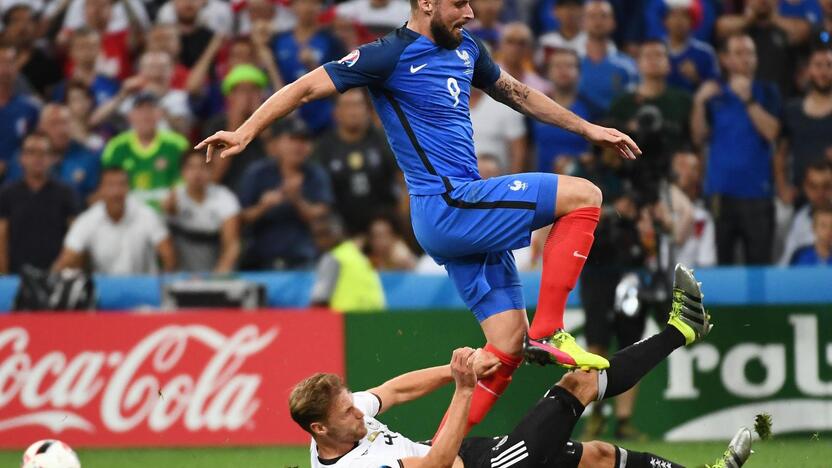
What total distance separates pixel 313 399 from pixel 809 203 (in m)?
6.87

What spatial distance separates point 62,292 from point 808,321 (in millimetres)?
6211

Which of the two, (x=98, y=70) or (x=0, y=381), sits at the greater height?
(x=98, y=70)

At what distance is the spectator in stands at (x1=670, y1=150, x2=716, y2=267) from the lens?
479 inches

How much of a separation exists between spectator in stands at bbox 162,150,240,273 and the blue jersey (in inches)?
231

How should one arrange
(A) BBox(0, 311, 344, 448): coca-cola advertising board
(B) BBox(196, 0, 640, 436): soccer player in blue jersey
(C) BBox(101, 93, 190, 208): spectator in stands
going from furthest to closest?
(C) BBox(101, 93, 190, 208): spectator in stands
(A) BBox(0, 311, 344, 448): coca-cola advertising board
(B) BBox(196, 0, 640, 436): soccer player in blue jersey

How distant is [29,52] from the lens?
15.1 meters

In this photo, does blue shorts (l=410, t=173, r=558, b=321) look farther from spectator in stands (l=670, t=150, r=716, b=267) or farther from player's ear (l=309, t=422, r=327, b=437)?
spectator in stands (l=670, t=150, r=716, b=267)

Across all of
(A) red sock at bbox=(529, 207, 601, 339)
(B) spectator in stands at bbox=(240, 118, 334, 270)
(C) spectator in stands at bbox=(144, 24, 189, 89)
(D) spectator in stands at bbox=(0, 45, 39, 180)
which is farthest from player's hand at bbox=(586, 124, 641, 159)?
(D) spectator in stands at bbox=(0, 45, 39, 180)

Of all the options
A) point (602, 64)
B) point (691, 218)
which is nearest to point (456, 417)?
point (691, 218)

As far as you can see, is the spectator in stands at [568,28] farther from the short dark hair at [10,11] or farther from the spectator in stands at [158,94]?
the short dark hair at [10,11]

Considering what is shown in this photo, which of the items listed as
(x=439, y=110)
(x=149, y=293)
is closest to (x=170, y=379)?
(x=149, y=293)

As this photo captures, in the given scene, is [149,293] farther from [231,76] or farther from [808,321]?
[808,321]

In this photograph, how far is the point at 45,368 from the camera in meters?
11.8

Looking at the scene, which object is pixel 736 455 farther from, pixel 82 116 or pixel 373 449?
pixel 82 116
